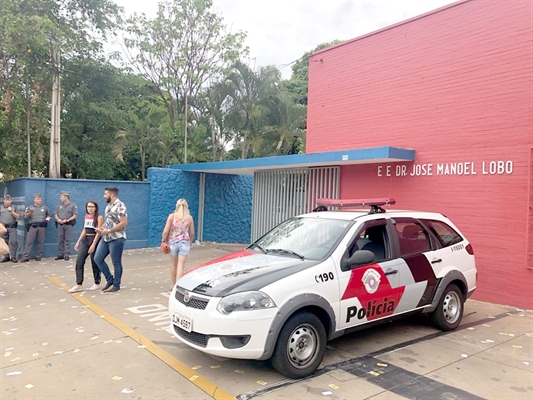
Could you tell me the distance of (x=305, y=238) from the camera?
5.07 metres

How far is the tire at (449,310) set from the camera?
5.55 m

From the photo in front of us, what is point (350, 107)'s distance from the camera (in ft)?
33.2

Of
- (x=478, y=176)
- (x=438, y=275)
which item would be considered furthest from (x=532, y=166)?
(x=438, y=275)

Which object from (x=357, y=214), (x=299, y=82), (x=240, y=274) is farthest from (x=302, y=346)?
(x=299, y=82)

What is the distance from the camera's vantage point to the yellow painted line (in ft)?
12.5

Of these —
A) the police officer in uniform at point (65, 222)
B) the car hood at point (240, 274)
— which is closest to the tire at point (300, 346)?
the car hood at point (240, 274)

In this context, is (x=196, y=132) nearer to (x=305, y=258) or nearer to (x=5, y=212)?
(x=5, y=212)

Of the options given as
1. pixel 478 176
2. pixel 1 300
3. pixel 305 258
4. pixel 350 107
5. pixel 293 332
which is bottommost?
pixel 1 300

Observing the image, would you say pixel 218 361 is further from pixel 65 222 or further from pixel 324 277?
pixel 65 222

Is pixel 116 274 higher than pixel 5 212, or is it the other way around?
pixel 5 212

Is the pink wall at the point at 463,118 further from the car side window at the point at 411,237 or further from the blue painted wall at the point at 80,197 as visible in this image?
the blue painted wall at the point at 80,197

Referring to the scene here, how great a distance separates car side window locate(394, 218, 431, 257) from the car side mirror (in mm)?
749

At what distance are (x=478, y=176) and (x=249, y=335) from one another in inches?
226

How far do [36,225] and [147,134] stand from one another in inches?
377
